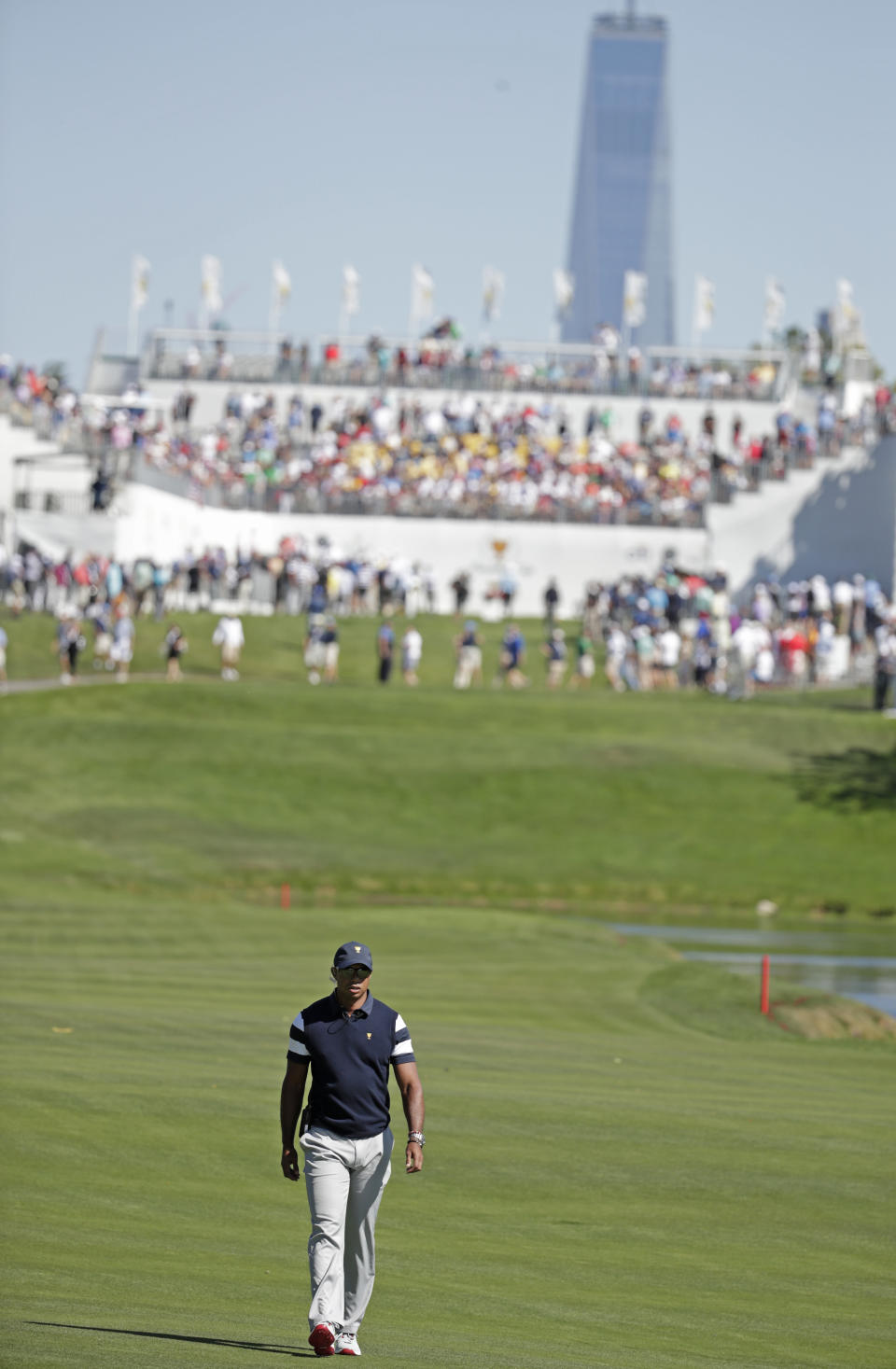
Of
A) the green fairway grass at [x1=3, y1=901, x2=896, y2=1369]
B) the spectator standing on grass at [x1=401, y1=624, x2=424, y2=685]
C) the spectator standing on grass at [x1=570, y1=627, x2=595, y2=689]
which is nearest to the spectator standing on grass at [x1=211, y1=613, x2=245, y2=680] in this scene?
the spectator standing on grass at [x1=401, y1=624, x2=424, y2=685]

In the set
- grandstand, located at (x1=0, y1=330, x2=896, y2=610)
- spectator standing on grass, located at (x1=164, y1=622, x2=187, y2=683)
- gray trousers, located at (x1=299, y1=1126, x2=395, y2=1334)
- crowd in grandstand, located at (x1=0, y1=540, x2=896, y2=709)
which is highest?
grandstand, located at (x1=0, y1=330, x2=896, y2=610)

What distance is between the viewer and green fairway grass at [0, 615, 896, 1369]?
10.6 metres

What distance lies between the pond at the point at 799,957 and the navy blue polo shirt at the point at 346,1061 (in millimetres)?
16632

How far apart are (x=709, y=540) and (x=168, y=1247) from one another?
57384mm

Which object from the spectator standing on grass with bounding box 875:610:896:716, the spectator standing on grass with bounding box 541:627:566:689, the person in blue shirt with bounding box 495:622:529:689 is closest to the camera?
the spectator standing on grass with bounding box 875:610:896:716

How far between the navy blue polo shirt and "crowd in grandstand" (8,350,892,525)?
54585mm

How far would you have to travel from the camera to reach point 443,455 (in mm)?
70438

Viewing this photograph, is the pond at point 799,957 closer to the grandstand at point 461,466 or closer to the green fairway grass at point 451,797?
the green fairway grass at point 451,797

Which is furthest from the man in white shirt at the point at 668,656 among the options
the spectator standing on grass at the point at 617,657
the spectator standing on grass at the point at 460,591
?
the spectator standing on grass at the point at 460,591

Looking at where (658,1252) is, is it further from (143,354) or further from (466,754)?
(143,354)

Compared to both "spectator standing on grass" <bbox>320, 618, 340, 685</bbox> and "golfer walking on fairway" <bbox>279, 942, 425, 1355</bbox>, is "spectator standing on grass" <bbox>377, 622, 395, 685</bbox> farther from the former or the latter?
"golfer walking on fairway" <bbox>279, 942, 425, 1355</bbox>

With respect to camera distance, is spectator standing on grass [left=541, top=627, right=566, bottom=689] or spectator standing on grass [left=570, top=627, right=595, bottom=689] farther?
spectator standing on grass [left=570, top=627, right=595, bottom=689]

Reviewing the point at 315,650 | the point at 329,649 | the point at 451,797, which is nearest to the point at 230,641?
the point at 315,650

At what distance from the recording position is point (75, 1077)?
1602 cm
